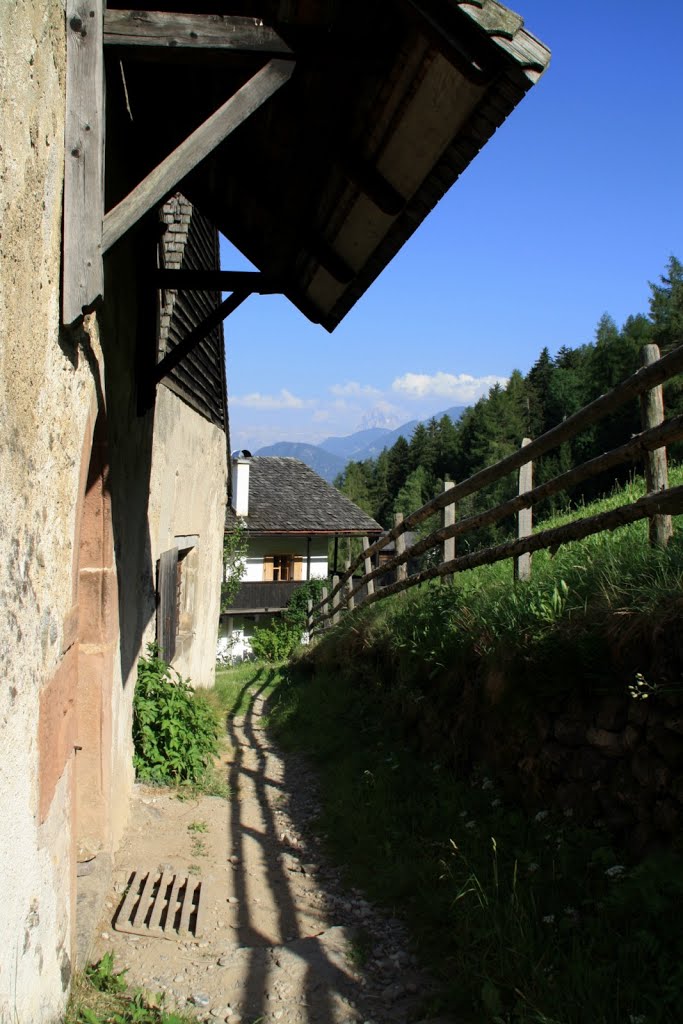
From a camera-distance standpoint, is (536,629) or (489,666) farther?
(489,666)

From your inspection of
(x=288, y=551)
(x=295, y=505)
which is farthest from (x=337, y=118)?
(x=288, y=551)

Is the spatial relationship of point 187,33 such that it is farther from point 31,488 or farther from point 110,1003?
point 110,1003

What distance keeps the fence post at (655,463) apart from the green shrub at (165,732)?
3.55 meters

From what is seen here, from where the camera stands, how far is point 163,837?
16.5 ft

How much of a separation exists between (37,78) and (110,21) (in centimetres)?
71

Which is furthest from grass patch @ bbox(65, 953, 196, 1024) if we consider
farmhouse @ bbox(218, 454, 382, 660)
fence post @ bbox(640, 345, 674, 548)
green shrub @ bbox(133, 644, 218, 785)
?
farmhouse @ bbox(218, 454, 382, 660)

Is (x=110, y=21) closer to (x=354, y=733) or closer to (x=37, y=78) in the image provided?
(x=37, y=78)

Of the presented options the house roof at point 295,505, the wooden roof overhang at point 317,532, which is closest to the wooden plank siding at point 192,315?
the wooden roof overhang at point 317,532

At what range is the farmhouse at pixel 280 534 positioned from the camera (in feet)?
92.3

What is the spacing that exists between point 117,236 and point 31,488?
964 millimetres

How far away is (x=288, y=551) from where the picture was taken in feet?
98.8

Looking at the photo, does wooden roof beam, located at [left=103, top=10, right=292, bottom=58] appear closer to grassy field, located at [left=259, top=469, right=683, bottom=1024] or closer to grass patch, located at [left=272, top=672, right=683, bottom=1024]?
grassy field, located at [left=259, top=469, right=683, bottom=1024]

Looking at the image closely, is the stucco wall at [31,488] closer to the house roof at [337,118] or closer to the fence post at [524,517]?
the house roof at [337,118]

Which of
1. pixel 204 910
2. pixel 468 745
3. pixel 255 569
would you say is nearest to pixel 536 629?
pixel 468 745
